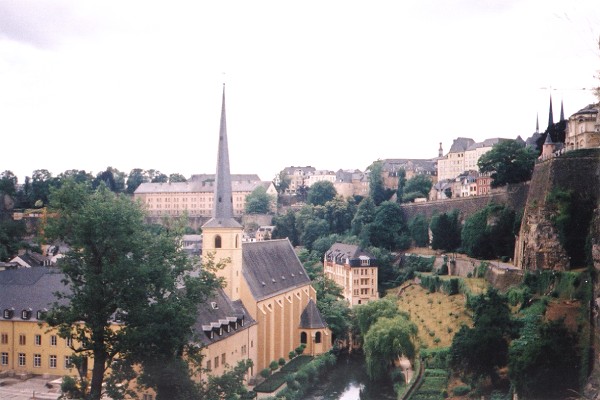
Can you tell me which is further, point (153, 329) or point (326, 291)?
point (326, 291)

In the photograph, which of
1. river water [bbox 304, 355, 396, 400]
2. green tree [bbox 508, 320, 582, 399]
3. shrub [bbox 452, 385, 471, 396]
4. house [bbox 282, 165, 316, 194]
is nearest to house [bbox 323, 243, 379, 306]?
river water [bbox 304, 355, 396, 400]

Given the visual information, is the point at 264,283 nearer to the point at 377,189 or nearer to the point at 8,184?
the point at 8,184

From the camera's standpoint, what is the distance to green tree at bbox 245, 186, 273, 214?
101 metres

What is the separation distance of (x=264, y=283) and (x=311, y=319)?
5.13m

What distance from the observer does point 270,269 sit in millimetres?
43906

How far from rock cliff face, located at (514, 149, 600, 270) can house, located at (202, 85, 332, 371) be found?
50.6 feet

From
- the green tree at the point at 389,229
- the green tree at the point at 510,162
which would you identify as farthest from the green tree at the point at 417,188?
the green tree at the point at 510,162

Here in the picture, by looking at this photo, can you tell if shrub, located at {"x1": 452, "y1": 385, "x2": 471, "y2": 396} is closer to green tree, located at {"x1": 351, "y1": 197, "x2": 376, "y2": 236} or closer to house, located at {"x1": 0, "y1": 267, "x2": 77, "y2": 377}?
house, located at {"x1": 0, "y1": 267, "x2": 77, "y2": 377}

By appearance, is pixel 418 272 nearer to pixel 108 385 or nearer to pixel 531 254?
pixel 531 254

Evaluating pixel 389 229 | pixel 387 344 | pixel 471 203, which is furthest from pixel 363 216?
pixel 387 344

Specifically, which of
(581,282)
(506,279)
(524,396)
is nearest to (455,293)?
(506,279)

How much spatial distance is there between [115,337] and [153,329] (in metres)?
1.14

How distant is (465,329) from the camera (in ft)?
88.1

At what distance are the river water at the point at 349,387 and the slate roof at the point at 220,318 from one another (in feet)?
18.3
